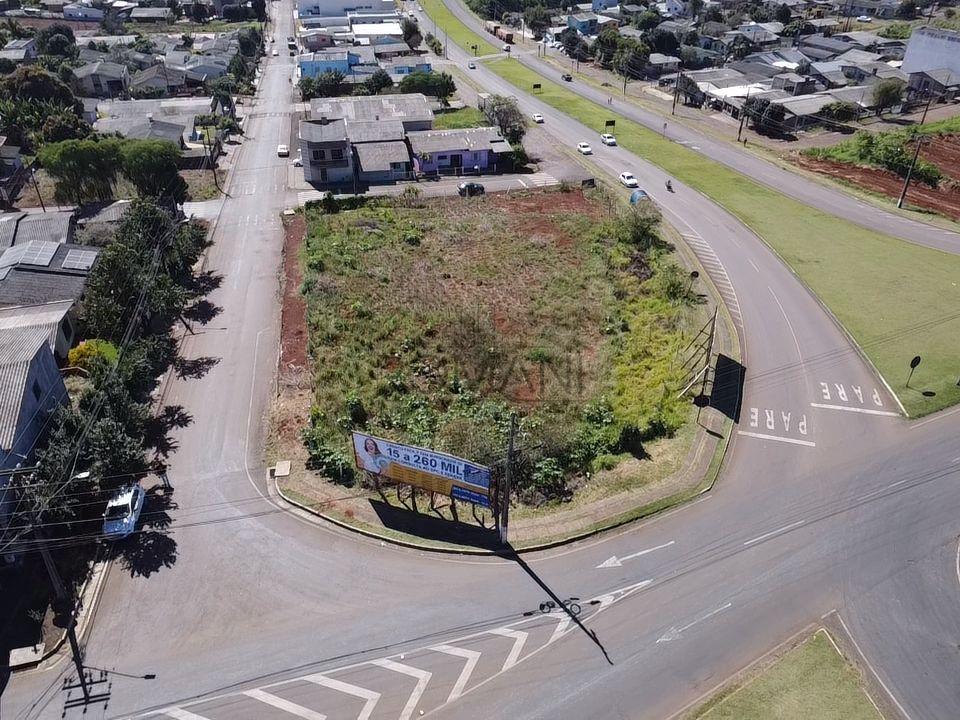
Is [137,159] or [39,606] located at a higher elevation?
[137,159]

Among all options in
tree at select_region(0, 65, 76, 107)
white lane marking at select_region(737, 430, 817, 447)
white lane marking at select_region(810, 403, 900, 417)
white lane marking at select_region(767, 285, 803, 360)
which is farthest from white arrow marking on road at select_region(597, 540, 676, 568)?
tree at select_region(0, 65, 76, 107)

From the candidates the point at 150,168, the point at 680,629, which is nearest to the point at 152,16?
the point at 150,168

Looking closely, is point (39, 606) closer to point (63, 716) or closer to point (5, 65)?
point (63, 716)

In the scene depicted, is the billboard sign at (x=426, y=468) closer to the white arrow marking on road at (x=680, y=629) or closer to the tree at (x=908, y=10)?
the white arrow marking on road at (x=680, y=629)

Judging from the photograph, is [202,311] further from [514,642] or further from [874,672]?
[874,672]

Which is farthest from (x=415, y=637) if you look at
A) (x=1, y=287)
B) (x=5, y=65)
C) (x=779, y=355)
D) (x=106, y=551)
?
(x=5, y=65)

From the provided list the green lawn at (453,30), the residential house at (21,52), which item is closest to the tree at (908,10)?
the green lawn at (453,30)
